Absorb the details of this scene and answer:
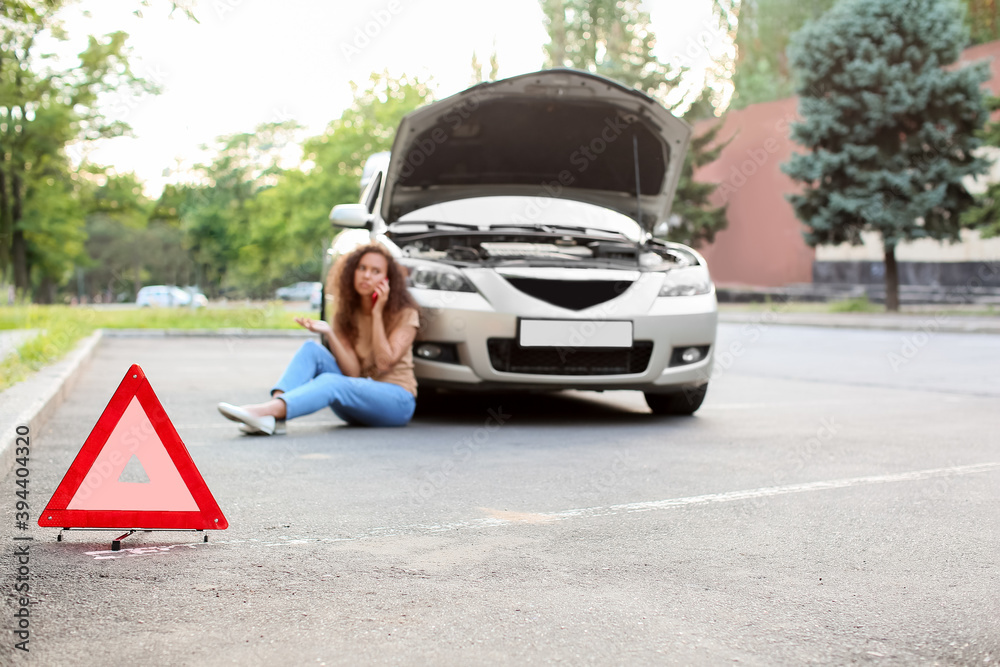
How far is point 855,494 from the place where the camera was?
13.3 feet

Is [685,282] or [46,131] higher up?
[46,131]

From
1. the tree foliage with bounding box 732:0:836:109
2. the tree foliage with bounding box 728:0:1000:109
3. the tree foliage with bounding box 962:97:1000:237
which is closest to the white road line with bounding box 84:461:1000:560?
the tree foliage with bounding box 962:97:1000:237

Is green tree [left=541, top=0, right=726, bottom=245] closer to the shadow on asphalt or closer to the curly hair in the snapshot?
the shadow on asphalt

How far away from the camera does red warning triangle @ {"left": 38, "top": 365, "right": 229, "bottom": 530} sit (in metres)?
3.09

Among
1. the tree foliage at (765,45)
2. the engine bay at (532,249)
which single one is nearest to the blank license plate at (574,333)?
the engine bay at (532,249)

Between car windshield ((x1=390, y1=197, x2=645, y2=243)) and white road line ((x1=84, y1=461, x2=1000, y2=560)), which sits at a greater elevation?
car windshield ((x1=390, y1=197, x2=645, y2=243))

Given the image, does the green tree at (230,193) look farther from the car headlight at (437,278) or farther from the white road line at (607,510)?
the white road line at (607,510)

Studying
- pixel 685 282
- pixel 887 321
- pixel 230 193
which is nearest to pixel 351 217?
pixel 685 282

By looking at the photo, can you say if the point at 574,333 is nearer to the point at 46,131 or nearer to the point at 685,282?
the point at 685,282

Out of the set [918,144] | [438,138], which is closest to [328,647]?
[438,138]

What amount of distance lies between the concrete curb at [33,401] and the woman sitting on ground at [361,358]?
1077 mm

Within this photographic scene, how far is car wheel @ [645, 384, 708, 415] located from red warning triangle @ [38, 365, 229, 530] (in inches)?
154

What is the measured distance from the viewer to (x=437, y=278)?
234 inches

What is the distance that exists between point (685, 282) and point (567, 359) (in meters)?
0.93
